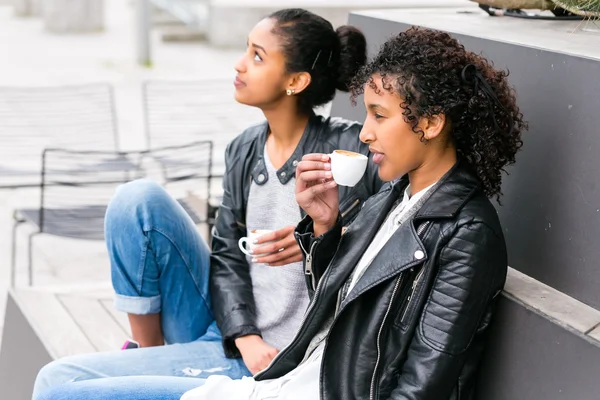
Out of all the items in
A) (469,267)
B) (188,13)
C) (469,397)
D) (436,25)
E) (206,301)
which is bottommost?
(188,13)

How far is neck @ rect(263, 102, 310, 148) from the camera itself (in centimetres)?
263

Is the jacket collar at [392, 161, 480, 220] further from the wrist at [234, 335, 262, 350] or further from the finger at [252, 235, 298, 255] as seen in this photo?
the wrist at [234, 335, 262, 350]

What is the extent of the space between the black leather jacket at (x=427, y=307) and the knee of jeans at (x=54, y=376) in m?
0.74

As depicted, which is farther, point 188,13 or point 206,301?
point 188,13

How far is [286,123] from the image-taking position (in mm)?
2635

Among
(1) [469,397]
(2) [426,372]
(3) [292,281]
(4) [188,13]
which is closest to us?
(2) [426,372]

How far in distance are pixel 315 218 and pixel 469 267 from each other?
0.48m

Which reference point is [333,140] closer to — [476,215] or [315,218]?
[315,218]

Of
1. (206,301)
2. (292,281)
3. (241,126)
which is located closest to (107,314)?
(206,301)

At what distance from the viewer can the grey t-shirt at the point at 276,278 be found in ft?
8.45

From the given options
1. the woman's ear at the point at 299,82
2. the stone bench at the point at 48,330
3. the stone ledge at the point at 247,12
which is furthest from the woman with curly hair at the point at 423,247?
the stone ledge at the point at 247,12

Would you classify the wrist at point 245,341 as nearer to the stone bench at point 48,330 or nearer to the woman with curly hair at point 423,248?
the woman with curly hair at point 423,248

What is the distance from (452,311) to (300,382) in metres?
Answer: 0.46

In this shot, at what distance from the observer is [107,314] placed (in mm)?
3506
